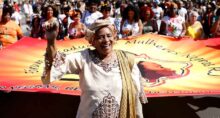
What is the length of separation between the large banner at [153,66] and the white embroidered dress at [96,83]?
2.06 m

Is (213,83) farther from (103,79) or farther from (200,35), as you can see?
(200,35)

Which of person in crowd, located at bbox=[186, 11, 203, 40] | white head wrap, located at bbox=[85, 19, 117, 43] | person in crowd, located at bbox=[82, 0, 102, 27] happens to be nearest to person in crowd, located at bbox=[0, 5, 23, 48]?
person in crowd, located at bbox=[82, 0, 102, 27]

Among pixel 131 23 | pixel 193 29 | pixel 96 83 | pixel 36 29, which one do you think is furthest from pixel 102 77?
pixel 36 29

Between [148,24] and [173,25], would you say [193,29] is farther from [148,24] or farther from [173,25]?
[148,24]

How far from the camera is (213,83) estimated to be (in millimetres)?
6254

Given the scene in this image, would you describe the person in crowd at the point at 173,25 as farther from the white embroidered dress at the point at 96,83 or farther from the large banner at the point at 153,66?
the white embroidered dress at the point at 96,83

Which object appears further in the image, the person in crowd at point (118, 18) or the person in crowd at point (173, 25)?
the person in crowd at point (118, 18)

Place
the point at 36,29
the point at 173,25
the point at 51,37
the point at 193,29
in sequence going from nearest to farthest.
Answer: the point at 51,37
the point at 193,29
the point at 173,25
the point at 36,29

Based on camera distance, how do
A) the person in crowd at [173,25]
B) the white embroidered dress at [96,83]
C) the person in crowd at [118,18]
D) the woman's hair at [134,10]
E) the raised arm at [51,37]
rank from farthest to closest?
the person in crowd at [118,18], the person in crowd at [173,25], the woman's hair at [134,10], the white embroidered dress at [96,83], the raised arm at [51,37]

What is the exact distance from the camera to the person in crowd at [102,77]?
151 inches

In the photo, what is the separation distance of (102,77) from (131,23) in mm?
5614

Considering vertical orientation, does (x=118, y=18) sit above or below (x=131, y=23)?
below

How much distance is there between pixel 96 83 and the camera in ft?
12.5

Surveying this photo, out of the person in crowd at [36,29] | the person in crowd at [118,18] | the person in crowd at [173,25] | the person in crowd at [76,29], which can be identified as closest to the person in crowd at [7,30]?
the person in crowd at [36,29]
